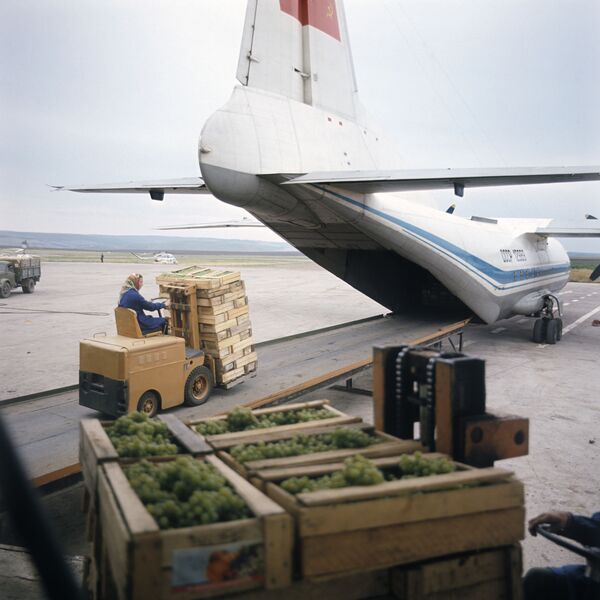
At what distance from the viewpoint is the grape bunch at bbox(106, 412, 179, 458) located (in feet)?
11.2

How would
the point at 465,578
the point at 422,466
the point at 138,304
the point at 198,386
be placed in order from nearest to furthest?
the point at 465,578
the point at 422,466
the point at 138,304
the point at 198,386

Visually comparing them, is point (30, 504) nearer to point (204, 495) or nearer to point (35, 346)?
point (204, 495)

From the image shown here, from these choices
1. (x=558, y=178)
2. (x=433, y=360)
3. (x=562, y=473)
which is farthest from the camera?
(x=558, y=178)

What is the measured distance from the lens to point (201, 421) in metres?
4.25

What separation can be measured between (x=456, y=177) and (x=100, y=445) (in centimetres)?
648

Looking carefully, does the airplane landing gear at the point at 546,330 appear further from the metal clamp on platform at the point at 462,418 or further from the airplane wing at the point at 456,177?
the metal clamp on platform at the point at 462,418

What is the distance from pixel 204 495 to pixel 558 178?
288 inches

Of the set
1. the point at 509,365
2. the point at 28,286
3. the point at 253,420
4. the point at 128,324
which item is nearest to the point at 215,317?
the point at 128,324

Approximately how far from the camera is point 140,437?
12.0 ft

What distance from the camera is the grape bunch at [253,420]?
417cm

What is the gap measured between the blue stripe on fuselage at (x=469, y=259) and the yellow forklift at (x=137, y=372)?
382 cm

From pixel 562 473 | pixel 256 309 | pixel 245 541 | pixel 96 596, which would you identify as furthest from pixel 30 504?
pixel 256 309

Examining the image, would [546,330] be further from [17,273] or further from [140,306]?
[17,273]

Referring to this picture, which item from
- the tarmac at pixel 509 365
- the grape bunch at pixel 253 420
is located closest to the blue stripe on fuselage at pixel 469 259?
the tarmac at pixel 509 365
